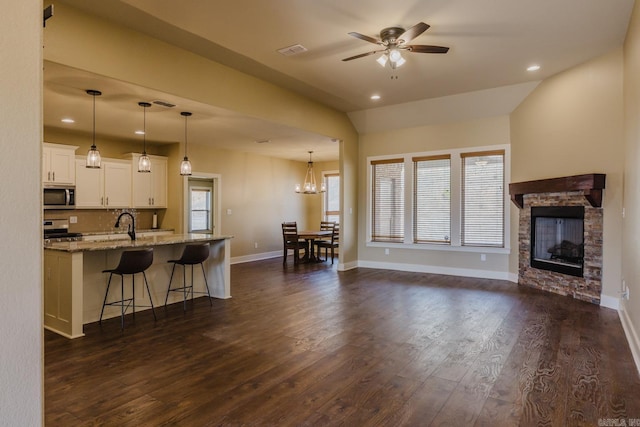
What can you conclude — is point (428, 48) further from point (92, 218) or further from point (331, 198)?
point (331, 198)

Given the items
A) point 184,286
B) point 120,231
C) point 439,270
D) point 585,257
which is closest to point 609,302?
point 585,257

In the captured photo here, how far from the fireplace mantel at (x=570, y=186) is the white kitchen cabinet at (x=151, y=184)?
6.79 metres

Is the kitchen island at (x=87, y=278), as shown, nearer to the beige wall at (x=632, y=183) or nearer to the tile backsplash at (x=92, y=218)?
the tile backsplash at (x=92, y=218)

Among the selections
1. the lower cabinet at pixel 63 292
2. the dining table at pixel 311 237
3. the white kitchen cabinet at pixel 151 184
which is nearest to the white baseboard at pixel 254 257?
the dining table at pixel 311 237

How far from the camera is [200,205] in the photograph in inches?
335

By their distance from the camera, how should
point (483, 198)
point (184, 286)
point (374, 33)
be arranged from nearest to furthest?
point (374, 33) < point (184, 286) < point (483, 198)

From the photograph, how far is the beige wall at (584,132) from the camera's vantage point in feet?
15.6

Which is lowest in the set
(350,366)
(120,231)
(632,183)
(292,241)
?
(350,366)

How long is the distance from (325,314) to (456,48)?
11.8 feet

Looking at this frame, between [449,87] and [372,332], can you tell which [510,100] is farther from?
[372,332]

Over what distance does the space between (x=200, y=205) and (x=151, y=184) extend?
1.13 m

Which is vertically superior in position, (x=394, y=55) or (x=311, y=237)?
(x=394, y=55)

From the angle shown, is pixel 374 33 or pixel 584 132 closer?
pixel 374 33

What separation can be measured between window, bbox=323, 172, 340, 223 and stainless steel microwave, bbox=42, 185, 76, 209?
632 centimetres
